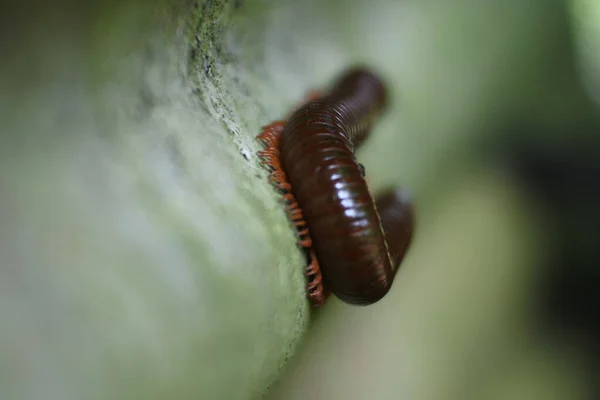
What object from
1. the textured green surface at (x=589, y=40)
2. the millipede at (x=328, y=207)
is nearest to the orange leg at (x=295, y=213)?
the millipede at (x=328, y=207)

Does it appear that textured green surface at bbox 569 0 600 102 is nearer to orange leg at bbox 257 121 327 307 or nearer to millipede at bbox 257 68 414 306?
millipede at bbox 257 68 414 306

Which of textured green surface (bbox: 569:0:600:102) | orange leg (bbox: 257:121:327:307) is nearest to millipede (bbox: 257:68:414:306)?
orange leg (bbox: 257:121:327:307)

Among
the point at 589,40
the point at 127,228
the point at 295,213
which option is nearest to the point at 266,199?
the point at 295,213

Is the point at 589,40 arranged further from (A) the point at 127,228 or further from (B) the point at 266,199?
(A) the point at 127,228

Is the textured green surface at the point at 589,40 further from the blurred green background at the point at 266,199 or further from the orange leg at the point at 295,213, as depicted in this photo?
the orange leg at the point at 295,213

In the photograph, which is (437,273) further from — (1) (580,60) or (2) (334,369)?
(1) (580,60)

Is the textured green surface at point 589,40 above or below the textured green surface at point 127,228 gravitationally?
below
